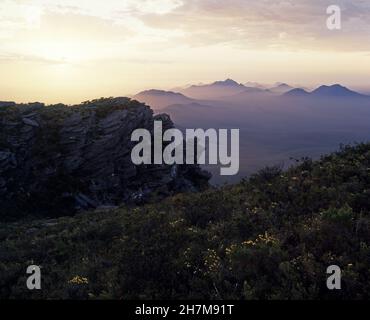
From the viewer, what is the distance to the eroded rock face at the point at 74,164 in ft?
104

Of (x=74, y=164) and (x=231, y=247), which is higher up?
(x=74, y=164)

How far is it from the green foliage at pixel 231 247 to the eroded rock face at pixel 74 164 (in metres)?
14.7

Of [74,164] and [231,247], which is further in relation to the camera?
[74,164]

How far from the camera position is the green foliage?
9.03m

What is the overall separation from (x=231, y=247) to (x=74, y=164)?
2528 cm

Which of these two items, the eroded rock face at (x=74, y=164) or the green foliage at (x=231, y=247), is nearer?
the green foliage at (x=231, y=247)

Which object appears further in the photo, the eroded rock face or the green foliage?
the eroded rock face

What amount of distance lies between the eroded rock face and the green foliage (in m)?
14.7

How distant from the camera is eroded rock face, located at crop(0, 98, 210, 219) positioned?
31609mm

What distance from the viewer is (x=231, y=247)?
10.6 m

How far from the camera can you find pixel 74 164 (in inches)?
1342

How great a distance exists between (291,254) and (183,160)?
30.8 m
